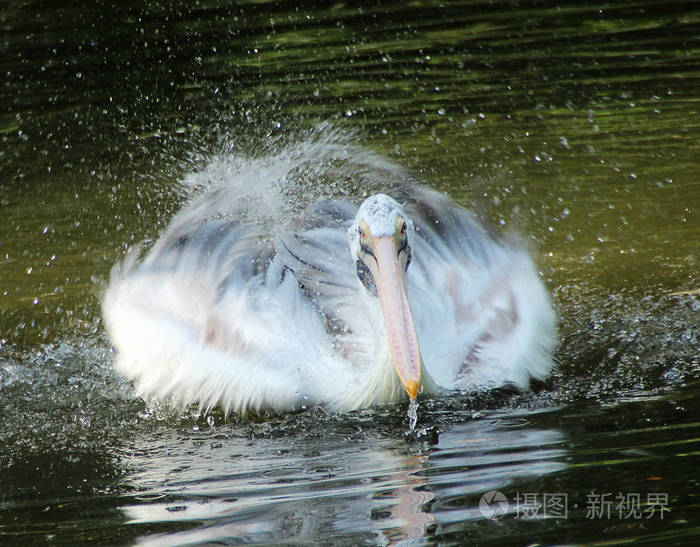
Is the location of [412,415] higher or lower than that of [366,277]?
lower

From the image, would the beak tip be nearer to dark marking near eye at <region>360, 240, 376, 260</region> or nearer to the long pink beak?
the long pink beak

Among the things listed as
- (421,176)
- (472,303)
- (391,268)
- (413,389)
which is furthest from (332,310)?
(421,176)

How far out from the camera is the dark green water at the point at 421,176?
319 centimetres

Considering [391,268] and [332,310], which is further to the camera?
[332,310]

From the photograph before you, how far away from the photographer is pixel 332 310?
4641 mm

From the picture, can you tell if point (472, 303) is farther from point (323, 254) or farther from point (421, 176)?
point (421, 176)

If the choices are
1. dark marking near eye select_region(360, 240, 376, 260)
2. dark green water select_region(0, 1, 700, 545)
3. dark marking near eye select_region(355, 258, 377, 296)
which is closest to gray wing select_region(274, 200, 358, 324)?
dark marking near eye select_region(355, 258, 377, 296)

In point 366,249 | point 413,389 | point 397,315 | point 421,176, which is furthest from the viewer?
point 421,176

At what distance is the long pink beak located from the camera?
13.2 ft

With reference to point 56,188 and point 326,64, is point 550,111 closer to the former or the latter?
point 326,64

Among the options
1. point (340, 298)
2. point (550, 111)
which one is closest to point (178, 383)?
point (340, 298)

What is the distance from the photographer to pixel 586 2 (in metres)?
11.6

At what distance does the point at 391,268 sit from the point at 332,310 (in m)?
0.50

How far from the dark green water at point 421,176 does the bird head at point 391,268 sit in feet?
0.85
